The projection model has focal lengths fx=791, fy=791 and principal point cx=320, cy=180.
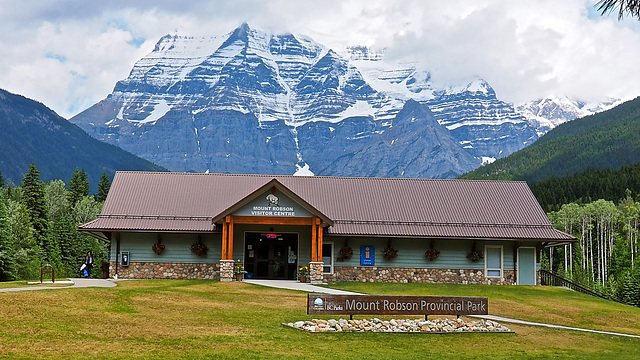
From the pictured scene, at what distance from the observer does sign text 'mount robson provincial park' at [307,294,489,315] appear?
1867cm

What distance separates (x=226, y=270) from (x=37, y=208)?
4308cm

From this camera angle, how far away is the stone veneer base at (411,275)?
34.1 metres

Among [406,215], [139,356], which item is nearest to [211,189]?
[406,215]

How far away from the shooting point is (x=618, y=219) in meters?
79.9

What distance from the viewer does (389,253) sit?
33969 millimetres

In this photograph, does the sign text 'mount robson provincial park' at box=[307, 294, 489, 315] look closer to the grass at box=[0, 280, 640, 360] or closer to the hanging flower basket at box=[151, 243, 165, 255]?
the grass at box=[0, 280, 640, 360]

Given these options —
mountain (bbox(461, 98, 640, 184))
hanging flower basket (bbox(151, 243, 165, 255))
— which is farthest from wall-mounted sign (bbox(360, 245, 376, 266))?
mountain (bbox(461, 98, 640, 184))

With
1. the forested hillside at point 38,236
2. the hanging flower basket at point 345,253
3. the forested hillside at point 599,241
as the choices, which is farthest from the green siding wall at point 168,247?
the forested hillside at point 599,241

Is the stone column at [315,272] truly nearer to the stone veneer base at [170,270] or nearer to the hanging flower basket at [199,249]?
the stone veneer base at [170,270]

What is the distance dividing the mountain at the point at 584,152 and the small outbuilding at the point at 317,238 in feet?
405

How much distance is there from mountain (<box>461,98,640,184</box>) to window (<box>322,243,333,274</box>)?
127 meters

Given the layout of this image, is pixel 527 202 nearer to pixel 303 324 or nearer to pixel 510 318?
→ pixel 510 318

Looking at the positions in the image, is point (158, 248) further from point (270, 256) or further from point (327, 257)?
point (327, 257)

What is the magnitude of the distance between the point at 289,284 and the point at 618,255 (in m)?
54.0
